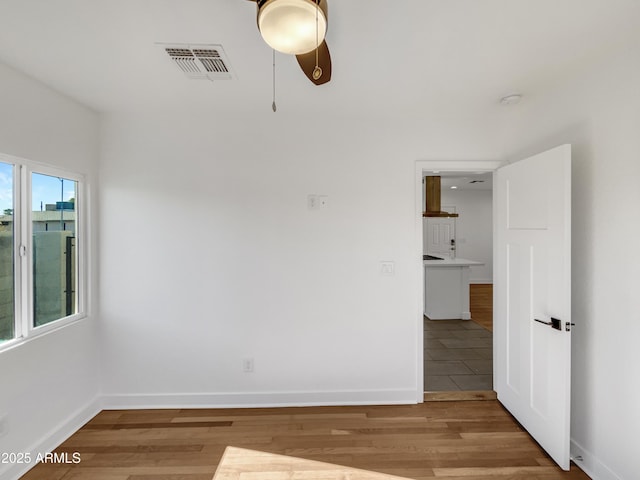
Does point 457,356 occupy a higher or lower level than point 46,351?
lower

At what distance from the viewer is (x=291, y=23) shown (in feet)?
3.13

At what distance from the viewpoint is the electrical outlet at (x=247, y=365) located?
2.69m

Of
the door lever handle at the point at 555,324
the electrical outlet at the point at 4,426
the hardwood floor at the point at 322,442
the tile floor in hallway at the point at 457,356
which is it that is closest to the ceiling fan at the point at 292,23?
the door lever handle at the point at 555,324

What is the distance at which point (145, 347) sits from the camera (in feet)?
8.75

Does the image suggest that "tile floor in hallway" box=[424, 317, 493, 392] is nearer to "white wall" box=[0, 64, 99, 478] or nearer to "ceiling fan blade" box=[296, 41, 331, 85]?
"ceiling fan blade" box=[296, 41, 331, 85]

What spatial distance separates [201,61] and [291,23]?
117cm

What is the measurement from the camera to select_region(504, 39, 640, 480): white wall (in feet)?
5.51

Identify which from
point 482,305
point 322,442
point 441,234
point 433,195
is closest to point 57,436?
point 322,442

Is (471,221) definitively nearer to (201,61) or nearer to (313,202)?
(313,202)

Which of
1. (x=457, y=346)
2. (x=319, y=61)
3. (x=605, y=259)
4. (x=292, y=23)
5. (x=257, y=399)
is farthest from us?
(x=457, y=346)

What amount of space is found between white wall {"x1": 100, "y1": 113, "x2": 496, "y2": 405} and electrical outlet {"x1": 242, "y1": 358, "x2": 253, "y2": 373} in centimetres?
5

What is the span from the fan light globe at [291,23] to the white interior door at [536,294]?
68.8 inches

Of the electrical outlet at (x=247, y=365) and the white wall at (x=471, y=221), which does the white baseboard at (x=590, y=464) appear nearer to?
the electrical outlet at (x=247, y=365)

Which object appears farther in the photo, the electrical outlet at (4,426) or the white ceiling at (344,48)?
the electrical outlet at (4,426)
